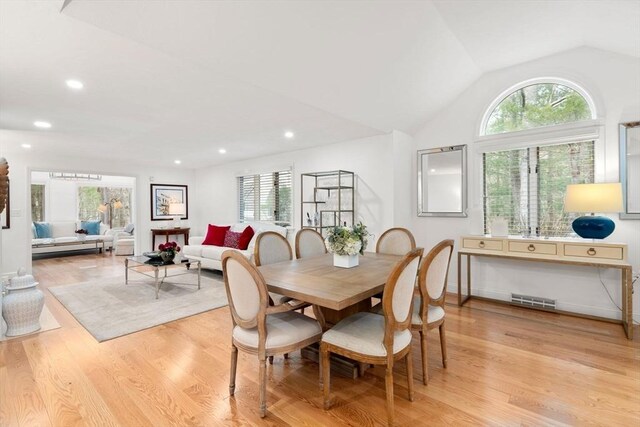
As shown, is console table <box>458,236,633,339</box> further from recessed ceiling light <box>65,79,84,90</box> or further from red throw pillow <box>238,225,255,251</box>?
recessed ceiling light <box>65,79,84,90</box>

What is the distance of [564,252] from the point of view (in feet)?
10.6

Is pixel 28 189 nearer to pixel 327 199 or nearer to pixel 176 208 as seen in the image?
pixel 176 208

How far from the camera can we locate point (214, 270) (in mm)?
5812

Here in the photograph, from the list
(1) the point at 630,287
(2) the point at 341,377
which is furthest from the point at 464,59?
(2) the point at 341,377

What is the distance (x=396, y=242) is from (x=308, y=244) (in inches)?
36.8

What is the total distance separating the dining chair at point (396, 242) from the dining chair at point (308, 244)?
2.11ft

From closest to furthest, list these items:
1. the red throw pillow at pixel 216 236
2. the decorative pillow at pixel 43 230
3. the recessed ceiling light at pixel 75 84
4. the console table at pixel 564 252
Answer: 1. the recessed ceiling light at pixel 75 84
2. the console table at pixel 564 252
3. the red throw pillow at pixel 216 236
4. the decorative pillow at pixel 43 230

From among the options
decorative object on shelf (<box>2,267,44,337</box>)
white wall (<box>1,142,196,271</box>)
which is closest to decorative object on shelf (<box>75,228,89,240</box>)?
white wall (<box>1,142,196,271</box>)

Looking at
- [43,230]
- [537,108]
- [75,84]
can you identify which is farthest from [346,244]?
[43,230]

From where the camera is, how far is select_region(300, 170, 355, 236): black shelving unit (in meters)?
4.88

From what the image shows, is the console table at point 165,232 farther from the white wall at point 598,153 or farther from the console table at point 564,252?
the console table at point 564,252

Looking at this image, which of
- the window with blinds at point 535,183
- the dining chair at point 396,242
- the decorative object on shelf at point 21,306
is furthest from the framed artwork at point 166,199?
the window with blinds at point 535,183

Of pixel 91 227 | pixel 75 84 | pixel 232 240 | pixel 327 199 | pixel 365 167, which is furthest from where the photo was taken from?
pixel 91 227

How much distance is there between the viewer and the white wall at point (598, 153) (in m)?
3.24
